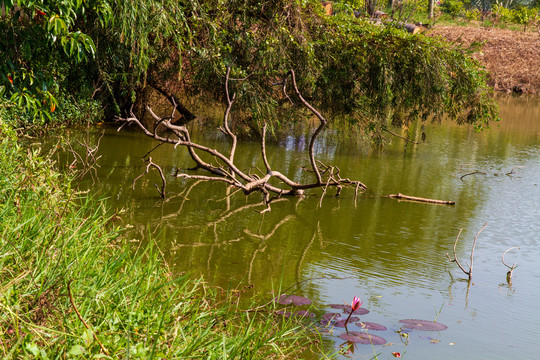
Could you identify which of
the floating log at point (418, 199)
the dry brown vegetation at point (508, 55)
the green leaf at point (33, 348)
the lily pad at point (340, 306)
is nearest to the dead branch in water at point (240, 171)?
the floating log at point (418, 199)

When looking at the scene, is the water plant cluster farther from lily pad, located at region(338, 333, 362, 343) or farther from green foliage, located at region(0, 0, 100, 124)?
green foliage, located at region(0, 0, 100, 124)

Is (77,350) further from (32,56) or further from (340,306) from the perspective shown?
(32,56)

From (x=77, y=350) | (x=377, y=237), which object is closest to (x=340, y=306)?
(x=377, y=237)

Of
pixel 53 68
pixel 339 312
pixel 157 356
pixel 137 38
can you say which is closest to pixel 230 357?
pixel 157 356

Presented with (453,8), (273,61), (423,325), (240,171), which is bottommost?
(423,325)

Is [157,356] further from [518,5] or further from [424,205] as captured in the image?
[518,5]

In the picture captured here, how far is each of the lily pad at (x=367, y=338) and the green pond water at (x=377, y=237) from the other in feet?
0.14

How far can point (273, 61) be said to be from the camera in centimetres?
990

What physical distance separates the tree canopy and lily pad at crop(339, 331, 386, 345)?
480 centimetres

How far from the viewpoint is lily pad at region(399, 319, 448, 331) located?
457cm

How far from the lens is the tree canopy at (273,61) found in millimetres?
8906

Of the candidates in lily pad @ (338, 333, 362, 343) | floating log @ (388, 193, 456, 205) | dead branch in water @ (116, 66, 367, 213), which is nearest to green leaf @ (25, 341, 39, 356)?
lily pad @ (338, 333, 362, 343)

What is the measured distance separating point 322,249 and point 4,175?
10.4ft

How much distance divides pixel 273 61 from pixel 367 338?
20.5 ft
